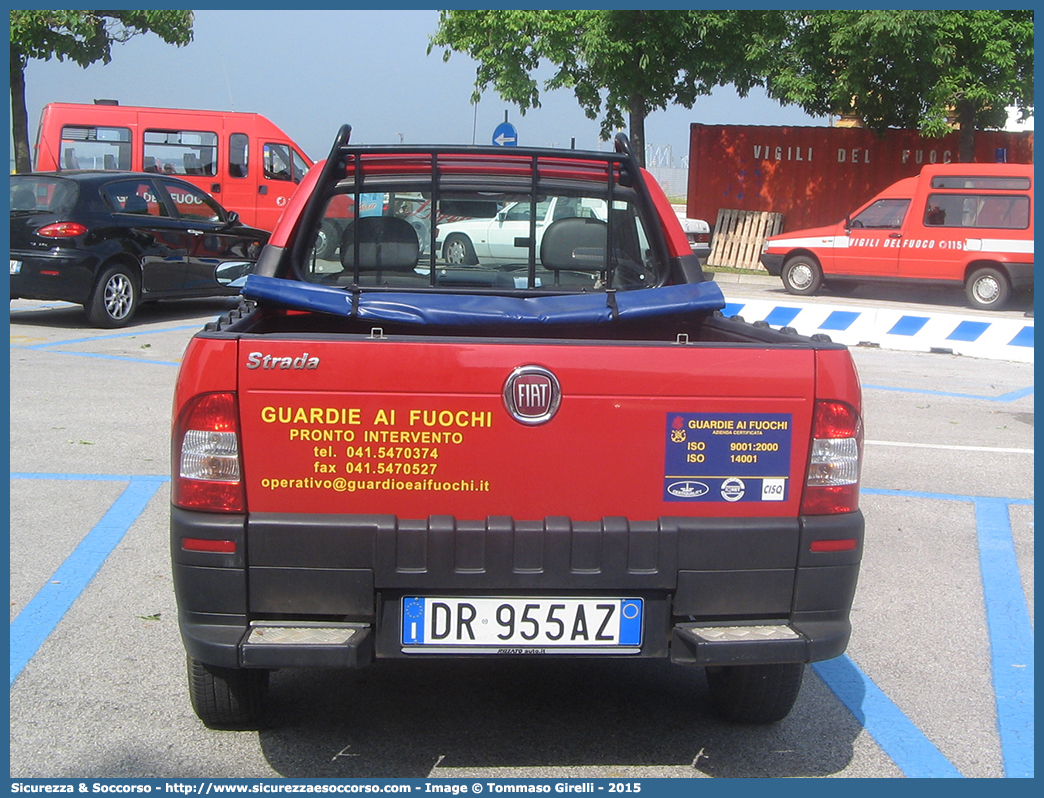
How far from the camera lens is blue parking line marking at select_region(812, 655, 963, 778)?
331 cm

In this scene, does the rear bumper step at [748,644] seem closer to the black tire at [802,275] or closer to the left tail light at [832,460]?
the left tail light at [832,460]

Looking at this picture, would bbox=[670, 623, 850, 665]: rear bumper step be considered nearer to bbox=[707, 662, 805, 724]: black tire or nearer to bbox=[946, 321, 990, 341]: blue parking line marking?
bbox=[707, 662, 805, 724]: black tire

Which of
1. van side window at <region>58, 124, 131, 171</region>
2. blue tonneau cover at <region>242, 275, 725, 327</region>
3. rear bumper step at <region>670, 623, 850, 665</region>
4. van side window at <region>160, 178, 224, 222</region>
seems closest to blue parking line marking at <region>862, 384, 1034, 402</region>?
blue tonneau cover at <region>242, 275, 725, 327</region>

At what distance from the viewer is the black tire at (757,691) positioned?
133 inches

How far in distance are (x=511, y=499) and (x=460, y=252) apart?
2049 mm

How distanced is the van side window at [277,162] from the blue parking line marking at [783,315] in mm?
10345

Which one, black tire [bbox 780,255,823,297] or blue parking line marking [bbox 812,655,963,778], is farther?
black tire [bbox 780,255,823,297]

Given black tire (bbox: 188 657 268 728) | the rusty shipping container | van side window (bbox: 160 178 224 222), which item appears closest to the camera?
black tire (bbox: 188 657 268 728)

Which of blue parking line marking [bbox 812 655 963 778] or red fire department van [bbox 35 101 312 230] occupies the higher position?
red fire department van [bbox 35 101 312 230]

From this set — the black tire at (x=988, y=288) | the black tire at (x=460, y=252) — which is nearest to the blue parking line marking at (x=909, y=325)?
the black tire at (x=988, y=288)

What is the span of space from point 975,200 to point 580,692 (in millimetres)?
15712

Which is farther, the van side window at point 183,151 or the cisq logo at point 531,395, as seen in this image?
the van side window at point 183,151

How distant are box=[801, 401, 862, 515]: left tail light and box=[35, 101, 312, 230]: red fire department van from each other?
1790 cm

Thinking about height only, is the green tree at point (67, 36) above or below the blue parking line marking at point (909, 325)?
above
